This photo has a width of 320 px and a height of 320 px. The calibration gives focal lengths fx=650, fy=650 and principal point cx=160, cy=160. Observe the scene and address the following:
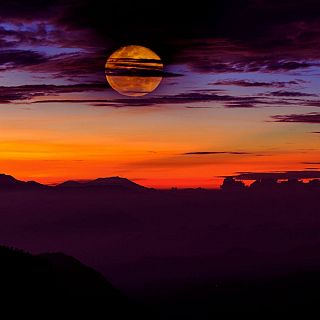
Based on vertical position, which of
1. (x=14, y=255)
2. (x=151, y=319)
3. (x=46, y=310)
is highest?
(x=14, y=255)

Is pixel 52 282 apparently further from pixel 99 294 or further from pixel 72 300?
pixel 99 294

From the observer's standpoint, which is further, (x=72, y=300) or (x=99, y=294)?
(x=99, y=294)

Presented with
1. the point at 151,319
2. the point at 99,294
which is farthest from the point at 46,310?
the point at 99,294

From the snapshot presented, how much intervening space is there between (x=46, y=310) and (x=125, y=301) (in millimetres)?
66590

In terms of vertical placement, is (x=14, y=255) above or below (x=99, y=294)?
above

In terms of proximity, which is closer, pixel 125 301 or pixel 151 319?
pixel 151 319

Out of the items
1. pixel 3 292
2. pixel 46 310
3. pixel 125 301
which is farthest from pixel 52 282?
pixel 125 301

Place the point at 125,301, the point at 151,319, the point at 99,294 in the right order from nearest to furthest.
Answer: the point at 151,319, the point at 125,301, the point at 99,294

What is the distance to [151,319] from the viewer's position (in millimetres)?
140625

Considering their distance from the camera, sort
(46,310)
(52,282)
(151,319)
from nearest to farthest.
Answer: (46,310) < (52,282) < (151,319)

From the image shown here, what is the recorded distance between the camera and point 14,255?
348 ft

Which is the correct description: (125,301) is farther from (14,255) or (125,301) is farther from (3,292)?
(3,292)

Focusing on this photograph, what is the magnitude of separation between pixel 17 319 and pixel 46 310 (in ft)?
45.6

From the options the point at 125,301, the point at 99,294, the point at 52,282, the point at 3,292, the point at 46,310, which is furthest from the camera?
the point at 99,294
